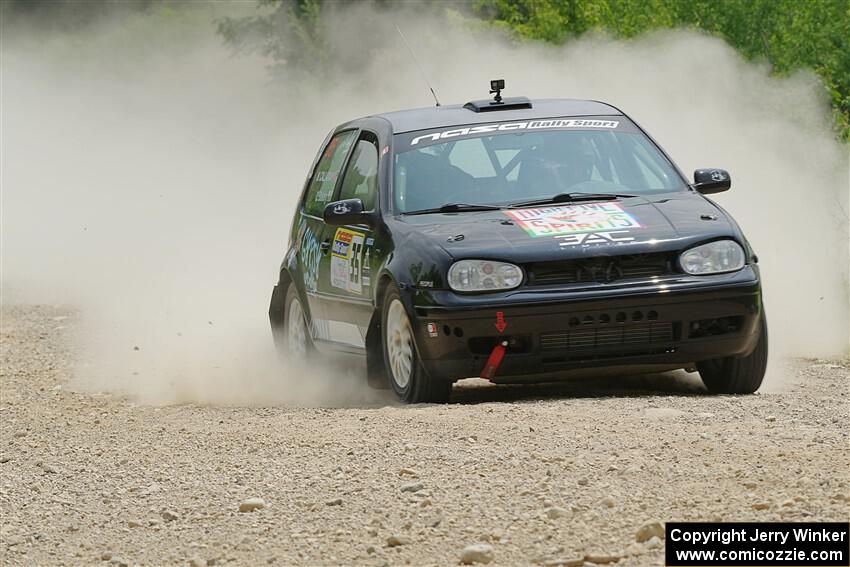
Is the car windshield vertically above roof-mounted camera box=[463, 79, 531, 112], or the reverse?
roof-mounted camera box=[463, 79, 531, 112]

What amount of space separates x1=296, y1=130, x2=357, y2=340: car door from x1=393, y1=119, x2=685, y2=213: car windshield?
959mm

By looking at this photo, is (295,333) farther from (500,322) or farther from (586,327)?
(586,327)

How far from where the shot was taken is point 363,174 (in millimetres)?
10219

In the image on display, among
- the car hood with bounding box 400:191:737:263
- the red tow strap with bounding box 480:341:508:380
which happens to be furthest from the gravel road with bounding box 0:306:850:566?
the car hood with bounding box 400:191:737:263

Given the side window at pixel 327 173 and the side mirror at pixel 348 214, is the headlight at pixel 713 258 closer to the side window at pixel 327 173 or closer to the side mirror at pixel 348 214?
the side mirror at pixel 348 214

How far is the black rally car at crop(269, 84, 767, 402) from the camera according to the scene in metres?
8.43

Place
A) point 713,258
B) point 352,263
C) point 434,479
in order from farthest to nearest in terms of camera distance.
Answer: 1. point 352,263
2. point 713,258
3. point 434,479

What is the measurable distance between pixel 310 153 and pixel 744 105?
28.2ft

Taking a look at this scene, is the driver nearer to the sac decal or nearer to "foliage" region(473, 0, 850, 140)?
the sac decal

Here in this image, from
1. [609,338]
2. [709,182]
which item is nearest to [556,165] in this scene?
[709,182]

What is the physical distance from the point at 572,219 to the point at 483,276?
64 cm

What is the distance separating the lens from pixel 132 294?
18.4 metres

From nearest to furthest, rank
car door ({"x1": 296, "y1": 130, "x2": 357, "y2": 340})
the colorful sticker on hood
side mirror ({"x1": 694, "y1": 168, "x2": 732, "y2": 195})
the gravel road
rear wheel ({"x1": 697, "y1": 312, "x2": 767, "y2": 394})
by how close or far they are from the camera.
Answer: the gravel road
the colorful sticker on hood
rear wheel ({"x1": 697, "y1": 312, "x2": 767, "y2": 394})
side mirror ({"x1": 694, "y1": 168, "x2": 732, "y2": 195})
car door ({"x1": 296, "y1": 130, "x2": 357, "y2": 340})

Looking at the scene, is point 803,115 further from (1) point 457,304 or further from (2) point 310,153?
(1) point 457,304
